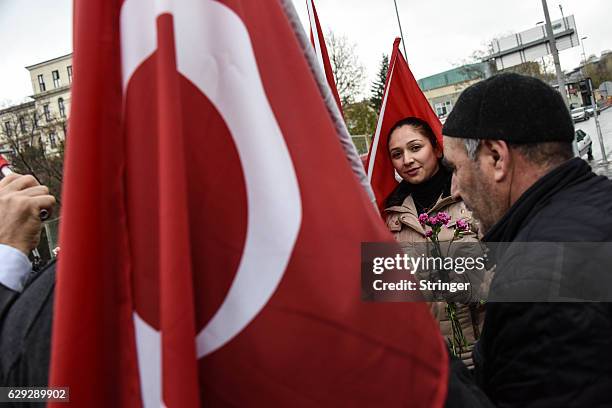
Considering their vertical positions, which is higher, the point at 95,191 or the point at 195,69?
the point at 195,69

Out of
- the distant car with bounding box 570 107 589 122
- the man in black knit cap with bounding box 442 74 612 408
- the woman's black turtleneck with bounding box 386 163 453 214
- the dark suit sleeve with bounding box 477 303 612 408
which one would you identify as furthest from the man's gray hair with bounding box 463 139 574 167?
the distant car with bounding box 570 107 589 122

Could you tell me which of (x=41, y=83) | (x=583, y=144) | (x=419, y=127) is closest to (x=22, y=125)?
(x=583, y=144)

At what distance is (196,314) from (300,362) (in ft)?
0.69

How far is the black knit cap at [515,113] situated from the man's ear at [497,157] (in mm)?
23

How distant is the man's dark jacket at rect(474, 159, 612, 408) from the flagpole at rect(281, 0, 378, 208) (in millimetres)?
476

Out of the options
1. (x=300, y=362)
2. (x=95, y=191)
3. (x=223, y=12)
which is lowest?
(x=300, y=362)

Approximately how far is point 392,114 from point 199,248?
2.93 metres

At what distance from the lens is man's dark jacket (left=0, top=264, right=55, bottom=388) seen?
3.29ft

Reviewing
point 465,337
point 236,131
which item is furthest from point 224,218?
point 465,337

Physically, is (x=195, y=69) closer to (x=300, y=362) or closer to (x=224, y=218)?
(x=224, y=218)

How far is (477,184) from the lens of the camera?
63.1 inches

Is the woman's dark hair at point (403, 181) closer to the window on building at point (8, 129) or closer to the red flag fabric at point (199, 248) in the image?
the red flag fabric at point (199, 248)

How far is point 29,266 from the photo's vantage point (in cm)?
119

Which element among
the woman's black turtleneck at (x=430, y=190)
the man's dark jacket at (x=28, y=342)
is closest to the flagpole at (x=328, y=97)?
the man's dark jacket at (x=28, y=342)
